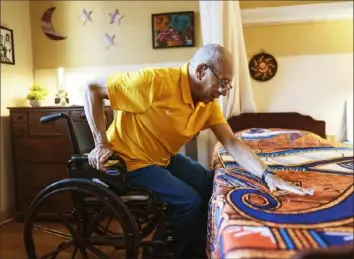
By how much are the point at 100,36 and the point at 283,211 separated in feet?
7.70

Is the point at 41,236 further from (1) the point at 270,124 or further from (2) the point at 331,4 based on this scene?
(2) the point at 331,4

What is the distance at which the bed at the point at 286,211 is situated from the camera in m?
0.75

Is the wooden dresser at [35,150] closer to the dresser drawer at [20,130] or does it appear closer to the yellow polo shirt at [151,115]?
the dresser drawer at [20,130]

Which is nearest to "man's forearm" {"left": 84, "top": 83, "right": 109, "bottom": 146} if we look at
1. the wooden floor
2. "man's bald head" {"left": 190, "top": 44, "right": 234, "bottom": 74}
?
"man's bald head" {"left": 190, "top": 44, "right": 234, "bottom": 74}

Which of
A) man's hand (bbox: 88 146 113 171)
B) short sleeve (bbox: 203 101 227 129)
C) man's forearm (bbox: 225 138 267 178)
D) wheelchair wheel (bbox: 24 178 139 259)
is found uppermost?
short sleeve (bbox: 203 101 227 129)

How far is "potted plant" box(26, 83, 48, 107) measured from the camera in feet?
8.58

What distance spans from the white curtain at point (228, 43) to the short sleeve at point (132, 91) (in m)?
1.21

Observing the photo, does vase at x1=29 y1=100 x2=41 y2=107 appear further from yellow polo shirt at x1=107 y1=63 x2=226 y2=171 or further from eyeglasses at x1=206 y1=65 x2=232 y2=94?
eyeglasses at x1=206 y1=65 x2=232 y2=94

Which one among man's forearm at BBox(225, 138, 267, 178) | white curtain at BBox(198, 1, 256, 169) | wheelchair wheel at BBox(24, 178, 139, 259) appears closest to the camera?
wheelchair wheel at BBox(24, 178, 139, 259)

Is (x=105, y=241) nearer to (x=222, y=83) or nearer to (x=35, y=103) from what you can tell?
(x=222, y=83)

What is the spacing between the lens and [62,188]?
1132mm

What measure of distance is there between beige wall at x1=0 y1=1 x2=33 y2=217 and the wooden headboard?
1.72 metres

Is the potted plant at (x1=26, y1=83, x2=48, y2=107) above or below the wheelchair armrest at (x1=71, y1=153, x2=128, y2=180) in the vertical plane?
above

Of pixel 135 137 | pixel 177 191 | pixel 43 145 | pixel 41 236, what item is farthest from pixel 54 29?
pixel 177 191
